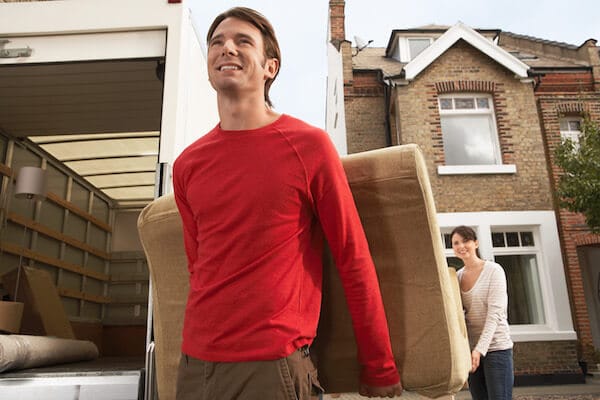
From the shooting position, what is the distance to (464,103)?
1237 centimetres

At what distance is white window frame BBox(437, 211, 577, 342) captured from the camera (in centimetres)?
1047

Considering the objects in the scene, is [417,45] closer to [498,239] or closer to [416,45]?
[416,45]

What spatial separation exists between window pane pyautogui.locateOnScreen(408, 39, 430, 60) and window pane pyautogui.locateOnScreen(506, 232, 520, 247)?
22.0 ft

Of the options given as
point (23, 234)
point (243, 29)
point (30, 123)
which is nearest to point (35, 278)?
point (23, 234)

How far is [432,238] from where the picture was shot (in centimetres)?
129

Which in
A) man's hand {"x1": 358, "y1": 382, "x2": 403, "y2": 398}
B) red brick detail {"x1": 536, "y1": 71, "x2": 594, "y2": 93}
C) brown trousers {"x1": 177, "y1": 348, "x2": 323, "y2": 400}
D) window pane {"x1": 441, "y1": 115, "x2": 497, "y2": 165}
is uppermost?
red brick detail {"x1": 536, "y1": 71, "x2": 594, "y2": 93}

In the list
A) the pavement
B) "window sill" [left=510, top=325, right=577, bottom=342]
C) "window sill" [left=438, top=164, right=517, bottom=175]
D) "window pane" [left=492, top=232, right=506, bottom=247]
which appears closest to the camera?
the pavement

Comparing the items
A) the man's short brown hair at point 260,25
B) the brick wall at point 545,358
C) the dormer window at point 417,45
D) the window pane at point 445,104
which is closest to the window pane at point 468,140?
the window pane at point 445,104

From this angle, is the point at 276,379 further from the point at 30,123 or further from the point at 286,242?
the point at 30,123

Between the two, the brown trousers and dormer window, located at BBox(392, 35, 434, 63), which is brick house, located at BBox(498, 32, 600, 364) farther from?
the brown trousers

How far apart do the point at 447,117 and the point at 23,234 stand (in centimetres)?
965

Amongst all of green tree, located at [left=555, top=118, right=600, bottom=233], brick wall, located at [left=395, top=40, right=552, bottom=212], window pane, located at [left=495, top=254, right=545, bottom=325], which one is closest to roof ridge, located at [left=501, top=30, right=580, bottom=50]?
brick wall, located at [left=395, top=40, right=552, bottom=212]

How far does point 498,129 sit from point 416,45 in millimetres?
4827

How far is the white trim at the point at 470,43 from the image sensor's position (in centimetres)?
A: 1217
